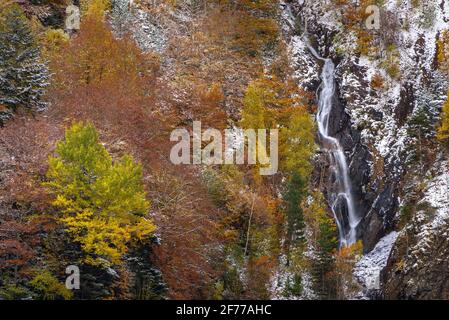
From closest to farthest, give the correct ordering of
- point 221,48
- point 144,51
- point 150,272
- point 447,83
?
point 150,272
point 447,83
point 144,51
point 221,48

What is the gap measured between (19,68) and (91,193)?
35.8 feet

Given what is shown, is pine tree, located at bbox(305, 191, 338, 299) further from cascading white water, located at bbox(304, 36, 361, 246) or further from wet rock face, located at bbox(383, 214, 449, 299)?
wet rock face, located at bbox(383, 214, 449, 299)

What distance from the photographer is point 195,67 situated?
156 feet

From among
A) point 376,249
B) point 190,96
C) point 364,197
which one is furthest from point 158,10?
point 376,249

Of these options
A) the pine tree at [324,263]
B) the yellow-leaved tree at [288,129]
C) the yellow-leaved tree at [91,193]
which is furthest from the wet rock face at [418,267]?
the yellow-leaved tree at [91,193]

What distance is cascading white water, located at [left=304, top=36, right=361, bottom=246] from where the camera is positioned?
131ft

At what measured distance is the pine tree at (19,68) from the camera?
31328 millimetres

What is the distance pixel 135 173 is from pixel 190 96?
61.2 ft

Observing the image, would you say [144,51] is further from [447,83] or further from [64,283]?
[64,283]

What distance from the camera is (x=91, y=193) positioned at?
24.8 meters

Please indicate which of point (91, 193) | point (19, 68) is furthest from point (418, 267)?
point (19, 68)

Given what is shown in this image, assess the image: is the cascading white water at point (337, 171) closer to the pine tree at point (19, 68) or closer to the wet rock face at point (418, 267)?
the wet rock face at point (418, 267)

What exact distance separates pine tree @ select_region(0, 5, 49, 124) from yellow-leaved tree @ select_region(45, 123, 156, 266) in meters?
8.00

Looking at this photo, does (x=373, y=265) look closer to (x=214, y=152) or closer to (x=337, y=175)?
(x=337, y=175)
